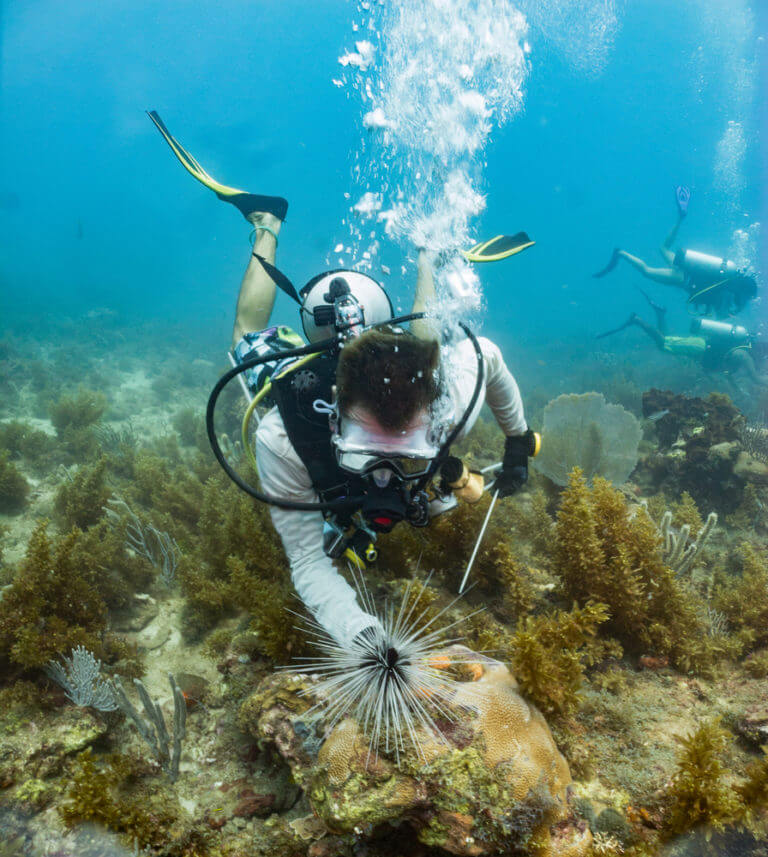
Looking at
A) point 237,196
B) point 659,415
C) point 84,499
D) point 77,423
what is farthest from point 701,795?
point 77,423

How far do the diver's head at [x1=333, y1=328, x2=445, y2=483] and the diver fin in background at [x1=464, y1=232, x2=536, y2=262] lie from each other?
11.5 feet

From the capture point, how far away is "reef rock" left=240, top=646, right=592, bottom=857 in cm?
173

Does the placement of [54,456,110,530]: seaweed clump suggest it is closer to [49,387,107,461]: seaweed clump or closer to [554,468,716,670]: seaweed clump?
[49,387,107,461]: seaweed clump

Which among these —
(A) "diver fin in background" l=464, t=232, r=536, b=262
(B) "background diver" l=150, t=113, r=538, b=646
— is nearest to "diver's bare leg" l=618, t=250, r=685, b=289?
(A) "diver fin in background" l=464, t=232, r=536, b=262

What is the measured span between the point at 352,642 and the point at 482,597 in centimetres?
170

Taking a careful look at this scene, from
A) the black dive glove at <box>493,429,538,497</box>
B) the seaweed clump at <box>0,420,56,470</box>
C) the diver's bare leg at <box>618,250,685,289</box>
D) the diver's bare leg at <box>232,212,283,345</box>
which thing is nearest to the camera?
the black dive glove at <box>493,429,538,497</box>

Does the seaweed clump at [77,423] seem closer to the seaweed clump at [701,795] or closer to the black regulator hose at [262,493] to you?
the black regulator hose at [262,493]

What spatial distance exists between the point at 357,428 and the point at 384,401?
0.22 m

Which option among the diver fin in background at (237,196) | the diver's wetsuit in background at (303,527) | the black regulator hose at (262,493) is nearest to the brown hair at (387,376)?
the black regulator hose at (262,493)

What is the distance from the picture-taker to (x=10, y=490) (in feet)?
19.8

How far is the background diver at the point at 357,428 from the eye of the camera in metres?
2.25

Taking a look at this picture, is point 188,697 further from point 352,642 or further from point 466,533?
point 466,533

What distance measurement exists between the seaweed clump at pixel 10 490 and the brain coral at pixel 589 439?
754cm

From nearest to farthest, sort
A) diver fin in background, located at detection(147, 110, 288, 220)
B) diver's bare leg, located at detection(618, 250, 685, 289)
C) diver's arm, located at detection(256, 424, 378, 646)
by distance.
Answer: diver's arm, located at detection(256, 424, 378, 646)
diver fin in background, located at detection(147, 110, 288, 220)
diver's bare leg, located at detection(618, 250, 685, 289)
